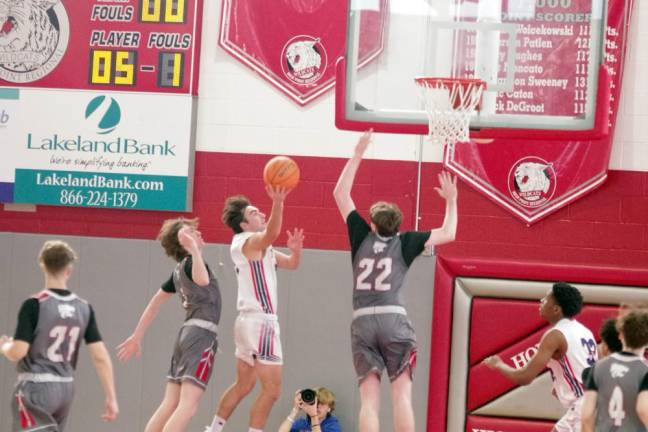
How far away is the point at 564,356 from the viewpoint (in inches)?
275

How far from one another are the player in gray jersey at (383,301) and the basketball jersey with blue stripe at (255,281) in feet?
2.48

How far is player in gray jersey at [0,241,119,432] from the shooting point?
621cm

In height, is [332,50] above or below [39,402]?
above

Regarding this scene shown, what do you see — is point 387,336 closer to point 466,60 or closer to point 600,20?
point 466,60

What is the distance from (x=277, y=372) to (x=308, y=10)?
3.72 metres

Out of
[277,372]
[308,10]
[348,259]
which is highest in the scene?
[308,10]

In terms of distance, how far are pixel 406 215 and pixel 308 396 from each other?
6.23 feet

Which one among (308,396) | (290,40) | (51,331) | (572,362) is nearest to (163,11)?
(290,40)

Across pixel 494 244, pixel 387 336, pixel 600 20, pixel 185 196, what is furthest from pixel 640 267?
pixel 185 196

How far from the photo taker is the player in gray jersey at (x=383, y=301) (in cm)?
739

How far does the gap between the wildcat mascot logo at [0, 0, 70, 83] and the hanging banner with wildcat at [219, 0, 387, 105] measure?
159 cm

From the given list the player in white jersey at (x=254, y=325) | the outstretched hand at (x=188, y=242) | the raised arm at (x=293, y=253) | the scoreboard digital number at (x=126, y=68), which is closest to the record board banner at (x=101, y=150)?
the scoreboard digital number at (x=126, y=68)

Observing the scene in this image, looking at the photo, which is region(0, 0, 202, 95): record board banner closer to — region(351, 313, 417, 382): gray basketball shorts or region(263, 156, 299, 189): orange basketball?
region(263, 156, 299, 189): orange basketball

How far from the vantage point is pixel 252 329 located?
790cm
